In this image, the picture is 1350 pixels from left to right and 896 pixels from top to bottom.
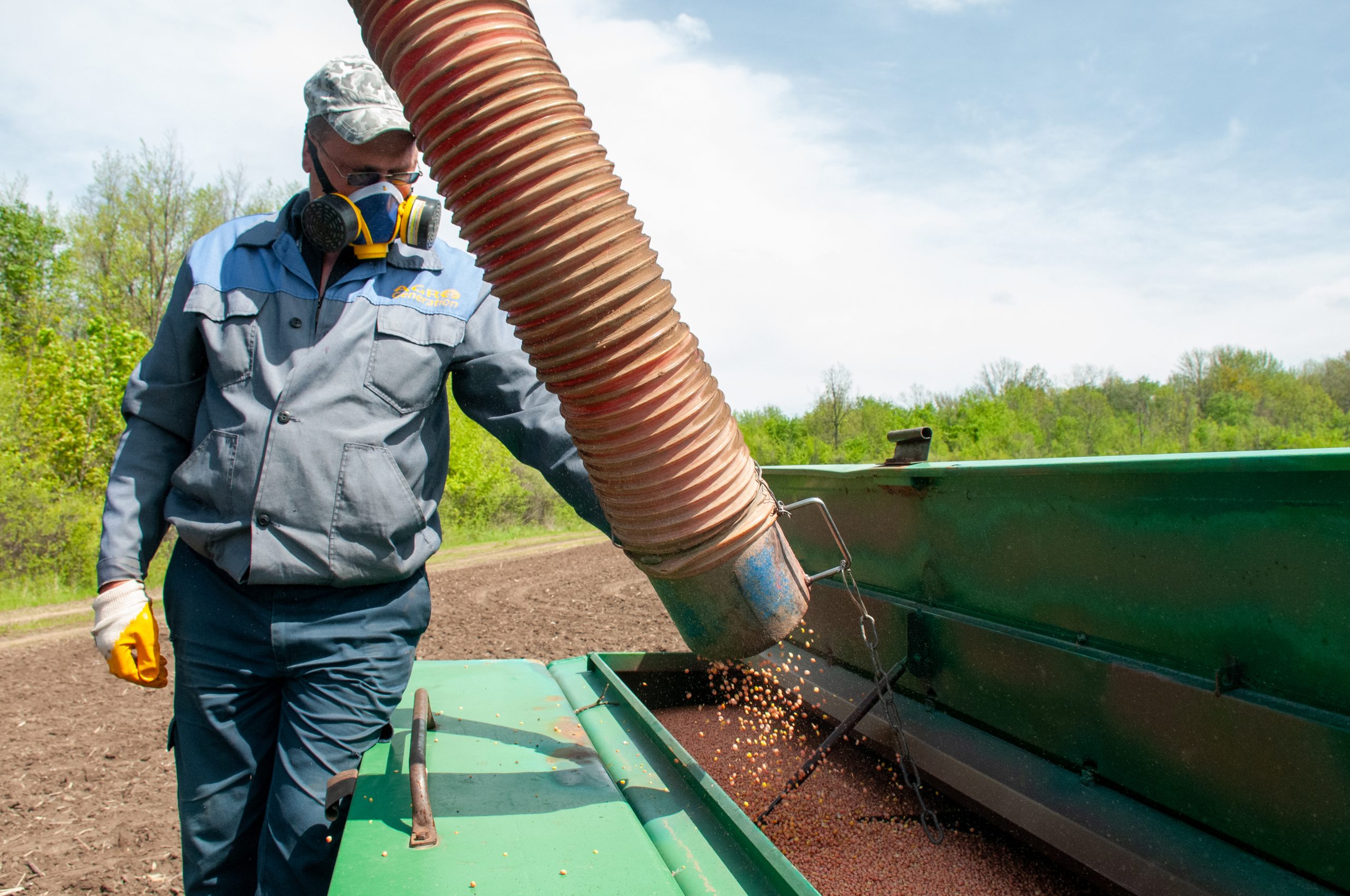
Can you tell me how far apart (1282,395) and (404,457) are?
3289 cm

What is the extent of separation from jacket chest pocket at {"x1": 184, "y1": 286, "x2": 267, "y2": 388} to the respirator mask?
237 millimetres

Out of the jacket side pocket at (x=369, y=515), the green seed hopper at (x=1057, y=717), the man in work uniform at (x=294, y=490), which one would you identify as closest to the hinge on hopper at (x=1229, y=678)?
the green seed hopper at (x=1057, y=717)

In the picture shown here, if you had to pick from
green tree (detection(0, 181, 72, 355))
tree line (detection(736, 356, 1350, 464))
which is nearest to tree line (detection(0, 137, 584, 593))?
green tree (detection(0, 181, 72, 355))

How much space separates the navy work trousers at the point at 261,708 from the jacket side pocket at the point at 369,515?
0.31ft

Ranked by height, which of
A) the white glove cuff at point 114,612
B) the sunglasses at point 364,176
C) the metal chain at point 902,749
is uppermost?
the sunglasses at point 364,176

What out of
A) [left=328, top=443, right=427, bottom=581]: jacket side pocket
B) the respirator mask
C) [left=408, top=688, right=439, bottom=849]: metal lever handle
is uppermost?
the respirator mask

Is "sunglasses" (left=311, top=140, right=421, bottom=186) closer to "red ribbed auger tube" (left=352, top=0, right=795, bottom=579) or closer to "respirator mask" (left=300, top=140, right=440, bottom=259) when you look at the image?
"respirator mask" (left=300, top=140, right=440, bottom=259)

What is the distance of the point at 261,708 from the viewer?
2.15m

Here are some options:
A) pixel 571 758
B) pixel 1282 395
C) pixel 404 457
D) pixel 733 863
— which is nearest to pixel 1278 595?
pixel 733 863

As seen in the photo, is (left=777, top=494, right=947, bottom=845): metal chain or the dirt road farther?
the dirt road

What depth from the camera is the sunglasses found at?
225 centimetres

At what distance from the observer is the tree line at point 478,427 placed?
20766mm

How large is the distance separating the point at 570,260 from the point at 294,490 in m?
0.93

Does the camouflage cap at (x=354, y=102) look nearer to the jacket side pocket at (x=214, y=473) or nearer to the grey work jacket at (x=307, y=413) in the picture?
the grey work jacket at (x=307, y=413)
